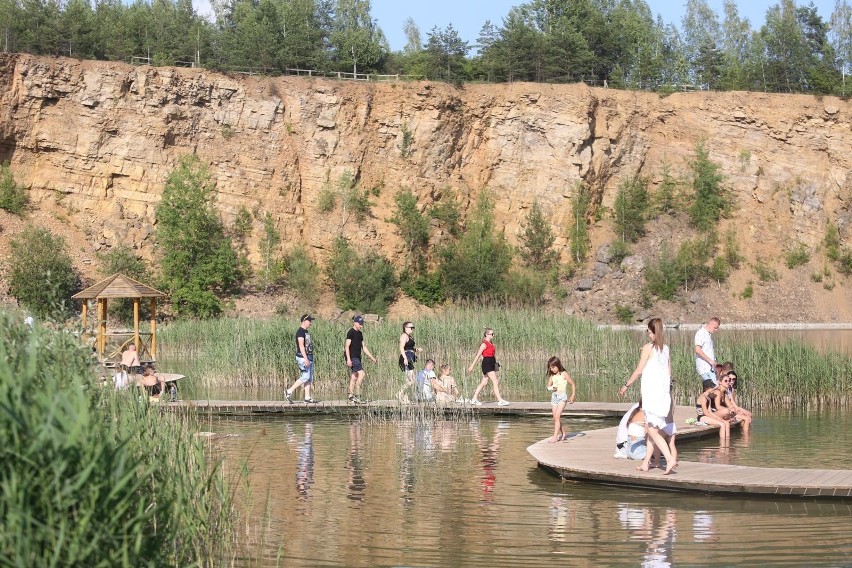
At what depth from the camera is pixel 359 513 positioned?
1061 cm

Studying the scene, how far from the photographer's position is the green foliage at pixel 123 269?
42.1m

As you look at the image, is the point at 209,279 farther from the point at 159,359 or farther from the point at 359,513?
the point at 359,513

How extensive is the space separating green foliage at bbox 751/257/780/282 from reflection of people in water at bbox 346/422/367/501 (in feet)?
125

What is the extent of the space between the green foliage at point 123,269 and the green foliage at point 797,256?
28601 mm

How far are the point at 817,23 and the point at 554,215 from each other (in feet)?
75.7

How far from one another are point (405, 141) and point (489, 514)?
4188 cm

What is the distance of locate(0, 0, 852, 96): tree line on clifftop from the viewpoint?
53.4 metres

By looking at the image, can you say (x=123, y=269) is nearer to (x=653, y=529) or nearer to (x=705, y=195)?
(x=705, y=195)

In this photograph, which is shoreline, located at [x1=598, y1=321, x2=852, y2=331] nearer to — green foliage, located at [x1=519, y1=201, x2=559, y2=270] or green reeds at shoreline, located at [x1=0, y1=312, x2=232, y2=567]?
green foliage, located at [x1=519, y1=201, x2=559, y2=270]

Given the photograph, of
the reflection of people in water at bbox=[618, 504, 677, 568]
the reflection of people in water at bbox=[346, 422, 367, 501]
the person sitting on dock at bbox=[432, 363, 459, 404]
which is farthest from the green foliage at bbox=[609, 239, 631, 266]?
the reflection of people in water at bbox=[618, 504, 677, 568]

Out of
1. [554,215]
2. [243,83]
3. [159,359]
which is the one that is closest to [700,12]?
[554,215]

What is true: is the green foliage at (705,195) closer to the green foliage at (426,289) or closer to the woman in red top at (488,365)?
the green foliage at (426,289)

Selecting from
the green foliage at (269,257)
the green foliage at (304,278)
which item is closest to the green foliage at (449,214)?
the green foliage at (304,278)

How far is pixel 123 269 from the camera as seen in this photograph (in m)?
43.2
